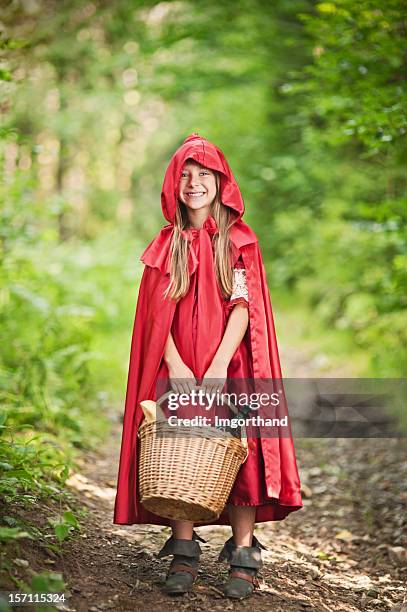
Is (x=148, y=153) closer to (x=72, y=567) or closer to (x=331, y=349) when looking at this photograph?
(x=331, y=349)

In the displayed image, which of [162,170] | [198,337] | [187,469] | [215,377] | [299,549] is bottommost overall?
[299,549]

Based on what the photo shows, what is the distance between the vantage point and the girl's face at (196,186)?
345cm

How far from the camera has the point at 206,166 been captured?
343 centimetres

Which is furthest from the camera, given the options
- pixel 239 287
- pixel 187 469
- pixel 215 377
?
pixel 239 287

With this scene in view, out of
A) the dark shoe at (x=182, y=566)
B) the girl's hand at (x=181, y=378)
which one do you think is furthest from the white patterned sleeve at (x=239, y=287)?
the dark shoe at (x=182, y=566)

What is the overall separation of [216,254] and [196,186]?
0.35 metres

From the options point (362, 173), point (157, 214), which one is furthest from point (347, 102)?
point (157, 214)

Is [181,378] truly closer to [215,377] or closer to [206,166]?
[215,377]

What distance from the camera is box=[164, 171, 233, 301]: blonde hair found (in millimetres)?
3348

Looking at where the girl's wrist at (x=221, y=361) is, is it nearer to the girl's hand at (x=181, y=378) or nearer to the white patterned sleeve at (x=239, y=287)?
the girl's hand at (x=181, y=378)

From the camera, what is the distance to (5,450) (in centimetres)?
391

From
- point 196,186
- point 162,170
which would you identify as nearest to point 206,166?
point 196,186

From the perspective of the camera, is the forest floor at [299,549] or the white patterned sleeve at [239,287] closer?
the forest floor at [299,549]

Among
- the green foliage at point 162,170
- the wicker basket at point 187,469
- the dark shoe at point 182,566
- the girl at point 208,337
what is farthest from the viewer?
the green foliage at point 162,170
